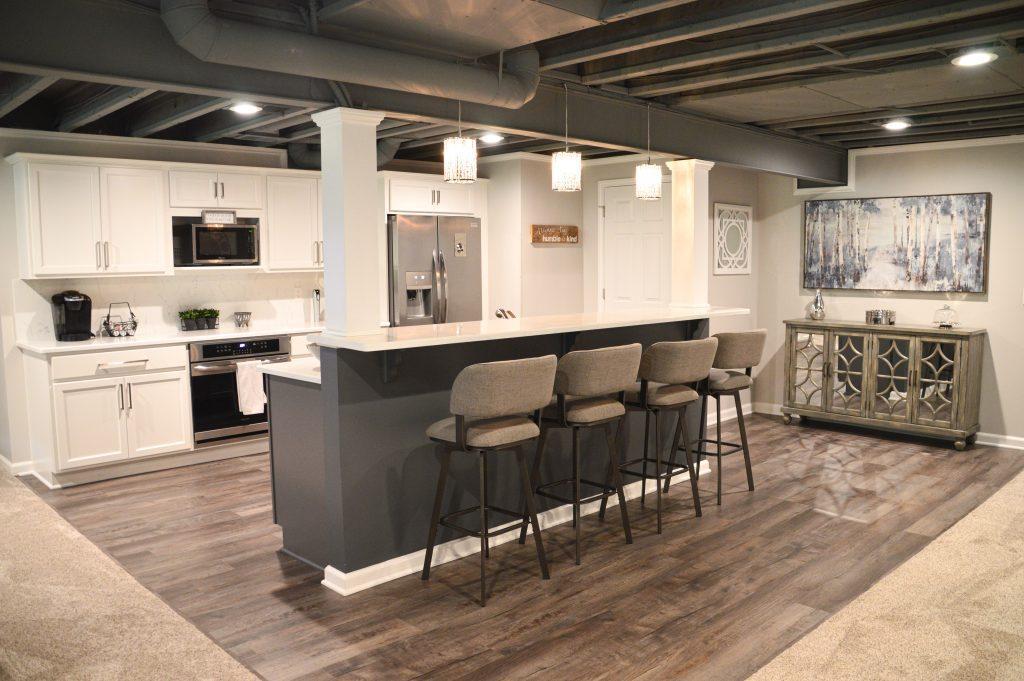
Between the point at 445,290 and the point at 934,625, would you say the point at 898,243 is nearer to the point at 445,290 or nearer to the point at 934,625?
the point at 445,290

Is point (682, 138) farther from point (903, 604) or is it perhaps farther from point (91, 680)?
point (91, 680)

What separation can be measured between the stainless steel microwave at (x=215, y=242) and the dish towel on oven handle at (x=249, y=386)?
0.82 metres

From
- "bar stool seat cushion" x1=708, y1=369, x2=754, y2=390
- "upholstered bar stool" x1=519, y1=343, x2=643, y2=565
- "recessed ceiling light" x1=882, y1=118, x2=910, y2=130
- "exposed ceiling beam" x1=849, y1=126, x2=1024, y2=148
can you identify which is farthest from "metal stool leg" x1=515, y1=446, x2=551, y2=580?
"exposed ceiling beam" x1=849, y1=126, x2=1024, y2=148

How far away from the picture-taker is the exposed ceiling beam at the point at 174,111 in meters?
4.55

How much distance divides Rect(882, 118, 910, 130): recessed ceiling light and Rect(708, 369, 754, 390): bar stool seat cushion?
2.31 meters

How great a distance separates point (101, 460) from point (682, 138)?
14.6ft

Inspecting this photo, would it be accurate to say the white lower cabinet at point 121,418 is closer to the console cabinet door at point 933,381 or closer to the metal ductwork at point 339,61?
the metal ductwork at point 339,61

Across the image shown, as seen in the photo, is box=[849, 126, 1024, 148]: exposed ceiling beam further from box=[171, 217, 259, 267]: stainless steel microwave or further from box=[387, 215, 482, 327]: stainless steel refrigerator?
box=[171, 217, 259, 267]: stainless steel microwave

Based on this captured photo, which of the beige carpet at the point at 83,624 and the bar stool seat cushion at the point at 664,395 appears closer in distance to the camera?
the beige carpet at the point at 83,624

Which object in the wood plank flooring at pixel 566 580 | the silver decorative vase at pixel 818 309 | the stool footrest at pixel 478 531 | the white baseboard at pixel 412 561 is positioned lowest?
the wood plank flooring at pixel 566 580

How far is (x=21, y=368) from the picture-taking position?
215 inches

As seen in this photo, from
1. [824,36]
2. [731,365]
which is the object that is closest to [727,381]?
[731,365]

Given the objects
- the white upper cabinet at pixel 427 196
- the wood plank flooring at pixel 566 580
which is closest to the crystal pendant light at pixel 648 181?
the wood plank flooring at pixel 566 580

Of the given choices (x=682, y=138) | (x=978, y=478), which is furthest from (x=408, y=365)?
(x=978, y=478)
